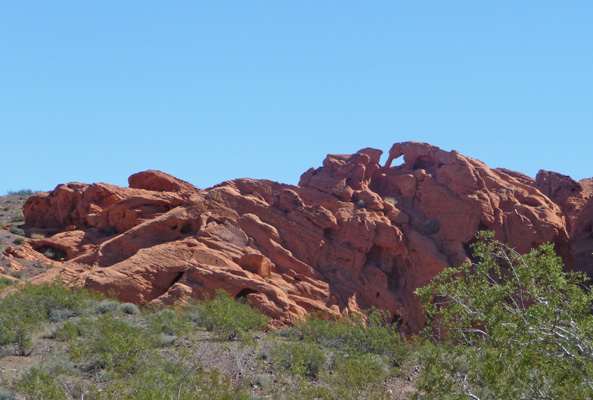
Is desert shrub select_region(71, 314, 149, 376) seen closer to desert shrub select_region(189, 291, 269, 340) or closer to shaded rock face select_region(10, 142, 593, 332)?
desert shrub select_region(189, 291, 269, 340)

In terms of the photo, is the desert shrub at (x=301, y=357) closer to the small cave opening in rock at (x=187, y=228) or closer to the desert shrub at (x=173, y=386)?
the desert shrub at (x=173, y=386)

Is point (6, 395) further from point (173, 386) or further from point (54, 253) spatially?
point (54, 253)

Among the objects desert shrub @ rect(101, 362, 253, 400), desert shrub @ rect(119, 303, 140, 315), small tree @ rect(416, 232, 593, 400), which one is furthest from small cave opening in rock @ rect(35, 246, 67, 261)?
small tree @ rect(416, 232, 593, 400)

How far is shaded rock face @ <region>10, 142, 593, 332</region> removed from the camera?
25812mm

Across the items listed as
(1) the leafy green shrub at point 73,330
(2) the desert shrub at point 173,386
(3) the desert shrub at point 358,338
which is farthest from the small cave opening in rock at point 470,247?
(1) the leafy green shrub at point 73,330

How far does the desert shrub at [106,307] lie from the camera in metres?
23.0

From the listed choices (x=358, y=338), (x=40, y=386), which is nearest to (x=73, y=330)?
(x=40, y=386)

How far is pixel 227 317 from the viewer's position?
2059cm

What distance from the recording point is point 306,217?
1139 inches

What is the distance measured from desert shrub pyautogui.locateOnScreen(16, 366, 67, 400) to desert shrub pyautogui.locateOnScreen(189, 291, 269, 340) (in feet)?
19.3

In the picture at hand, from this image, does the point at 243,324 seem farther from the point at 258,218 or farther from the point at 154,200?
the point at 154,200

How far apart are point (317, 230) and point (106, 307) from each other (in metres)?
9.29

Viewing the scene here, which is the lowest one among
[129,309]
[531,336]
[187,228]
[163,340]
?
[531,336]

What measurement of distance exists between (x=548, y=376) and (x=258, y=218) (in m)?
17.8
